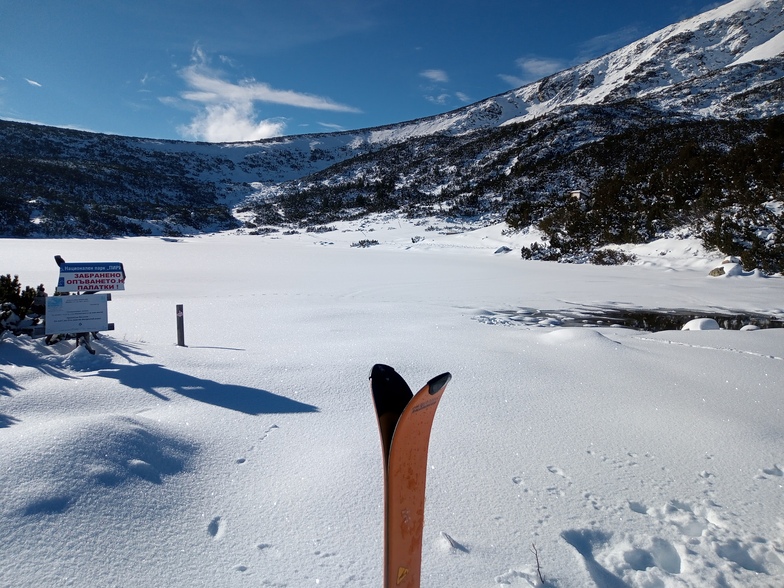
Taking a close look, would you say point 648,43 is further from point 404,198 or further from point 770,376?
point 770,376

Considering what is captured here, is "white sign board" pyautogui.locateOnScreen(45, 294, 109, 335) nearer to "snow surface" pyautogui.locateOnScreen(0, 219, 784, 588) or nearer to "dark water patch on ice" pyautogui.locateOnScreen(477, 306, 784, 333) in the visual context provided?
"snow surface" pyautogui.locateOnScreen(0, 219, 784, 588)

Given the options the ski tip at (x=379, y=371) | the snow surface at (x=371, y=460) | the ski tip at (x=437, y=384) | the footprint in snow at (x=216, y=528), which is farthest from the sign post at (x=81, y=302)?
the ski tip at (x=437, y=384)

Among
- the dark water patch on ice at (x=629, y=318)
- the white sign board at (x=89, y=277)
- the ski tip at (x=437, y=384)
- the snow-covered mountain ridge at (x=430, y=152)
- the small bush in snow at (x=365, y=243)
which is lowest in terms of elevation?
the dark water patch on ice at (x=629, y=318)

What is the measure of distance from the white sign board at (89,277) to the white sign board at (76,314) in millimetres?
292

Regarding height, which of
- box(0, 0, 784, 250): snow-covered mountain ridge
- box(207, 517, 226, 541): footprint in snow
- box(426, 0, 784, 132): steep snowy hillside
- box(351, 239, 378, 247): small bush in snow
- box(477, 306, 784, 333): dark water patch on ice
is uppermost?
box(426, 0, 784, 132): steep snowy hillside

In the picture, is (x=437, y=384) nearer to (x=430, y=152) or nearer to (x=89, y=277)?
(x=89, y=277)

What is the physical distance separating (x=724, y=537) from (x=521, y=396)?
203 cm

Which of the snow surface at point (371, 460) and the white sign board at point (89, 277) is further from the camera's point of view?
the white sign board at point (89, 277)

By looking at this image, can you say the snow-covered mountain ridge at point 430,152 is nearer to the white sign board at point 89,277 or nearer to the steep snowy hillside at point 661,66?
the steep snowy hillside at point 661,66

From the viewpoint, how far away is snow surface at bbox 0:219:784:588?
7.02 ft

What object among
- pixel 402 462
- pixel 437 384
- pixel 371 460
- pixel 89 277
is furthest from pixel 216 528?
pixel 89 277

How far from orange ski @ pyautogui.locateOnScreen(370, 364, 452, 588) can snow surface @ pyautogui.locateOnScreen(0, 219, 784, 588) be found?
0.55 m

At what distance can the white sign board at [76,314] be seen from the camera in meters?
5.00

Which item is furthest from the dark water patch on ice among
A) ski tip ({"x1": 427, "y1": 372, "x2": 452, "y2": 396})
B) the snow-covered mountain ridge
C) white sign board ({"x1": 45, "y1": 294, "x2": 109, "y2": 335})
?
the snow-covered mountain ridge
